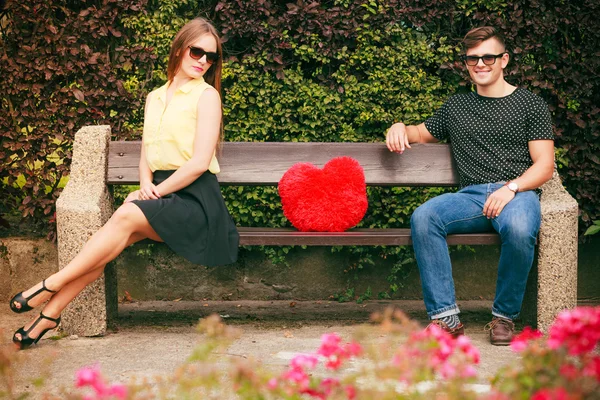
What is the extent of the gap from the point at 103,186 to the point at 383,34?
2.13m

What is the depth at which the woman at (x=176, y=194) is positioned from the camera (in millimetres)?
4125

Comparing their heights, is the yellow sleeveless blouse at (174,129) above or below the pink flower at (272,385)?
above

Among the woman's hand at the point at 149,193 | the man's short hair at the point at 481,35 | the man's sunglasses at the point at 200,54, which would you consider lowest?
the woman's hand at the point at 149,193

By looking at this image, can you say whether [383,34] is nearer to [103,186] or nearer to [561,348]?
[103,186]

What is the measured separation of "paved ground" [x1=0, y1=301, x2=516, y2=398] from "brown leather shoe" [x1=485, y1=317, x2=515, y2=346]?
0.18 feet

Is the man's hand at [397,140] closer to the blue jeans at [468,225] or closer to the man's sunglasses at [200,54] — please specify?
the blue jeans at [468,225]

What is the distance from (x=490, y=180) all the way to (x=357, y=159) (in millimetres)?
842

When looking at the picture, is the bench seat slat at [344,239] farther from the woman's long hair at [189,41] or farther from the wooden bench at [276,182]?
the woman's long hair at [189,41]

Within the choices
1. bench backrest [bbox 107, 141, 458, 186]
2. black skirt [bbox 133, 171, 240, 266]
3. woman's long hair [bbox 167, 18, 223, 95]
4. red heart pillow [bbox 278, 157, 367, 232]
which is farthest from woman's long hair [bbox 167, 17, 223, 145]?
red heart pillow [bbox 278, 157, 367, 232]

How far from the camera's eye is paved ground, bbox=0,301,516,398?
3768 mm

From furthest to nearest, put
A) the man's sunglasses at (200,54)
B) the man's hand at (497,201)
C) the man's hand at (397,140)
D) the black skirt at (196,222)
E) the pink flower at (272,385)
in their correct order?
1. the man's hand at (397,140)
2. the man's sunglasses at (200,54)
3. the man's hand at (497,201)
4. the black skirt at (196,222)
5. the pink flower at (272,385)

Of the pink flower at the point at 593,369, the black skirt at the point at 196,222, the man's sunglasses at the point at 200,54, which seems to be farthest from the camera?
the man's sunglasses at the point at 200,54

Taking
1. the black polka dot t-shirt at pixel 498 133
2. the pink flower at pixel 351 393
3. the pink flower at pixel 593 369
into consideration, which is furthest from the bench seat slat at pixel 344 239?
the pink flower at pixel 593 369

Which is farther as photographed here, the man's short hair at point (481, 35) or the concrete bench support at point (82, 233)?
the man's short hair at point (481, 35)
